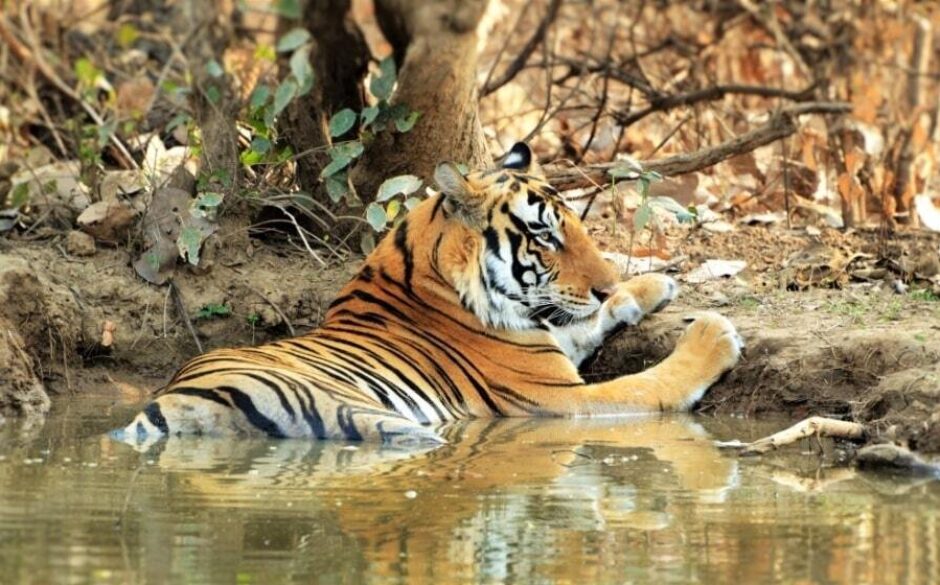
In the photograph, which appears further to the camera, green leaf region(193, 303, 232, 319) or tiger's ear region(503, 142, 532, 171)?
green leaf region(193, 303, 232, 319)

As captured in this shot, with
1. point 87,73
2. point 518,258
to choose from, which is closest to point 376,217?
point 518,258

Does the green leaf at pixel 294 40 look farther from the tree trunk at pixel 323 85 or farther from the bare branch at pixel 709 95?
the bare branch at pixel 709 95

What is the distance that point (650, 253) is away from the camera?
8562 millimetres

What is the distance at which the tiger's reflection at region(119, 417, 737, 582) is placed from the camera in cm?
428

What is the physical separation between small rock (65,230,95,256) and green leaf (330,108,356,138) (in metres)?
1.31

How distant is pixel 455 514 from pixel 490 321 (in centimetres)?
256

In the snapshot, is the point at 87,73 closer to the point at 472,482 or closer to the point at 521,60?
the point at 521,60

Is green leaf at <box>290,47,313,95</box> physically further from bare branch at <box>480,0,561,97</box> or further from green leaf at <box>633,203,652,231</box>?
bare branch at <box>480,0,561,97</box>

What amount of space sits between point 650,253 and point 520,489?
375 cm

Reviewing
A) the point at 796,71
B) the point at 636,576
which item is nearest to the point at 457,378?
the point at 636,576

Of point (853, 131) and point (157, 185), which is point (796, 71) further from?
point (157, 185)

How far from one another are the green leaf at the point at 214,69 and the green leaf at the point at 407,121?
0.90 m

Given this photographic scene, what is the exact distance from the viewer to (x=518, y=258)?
7012 mm

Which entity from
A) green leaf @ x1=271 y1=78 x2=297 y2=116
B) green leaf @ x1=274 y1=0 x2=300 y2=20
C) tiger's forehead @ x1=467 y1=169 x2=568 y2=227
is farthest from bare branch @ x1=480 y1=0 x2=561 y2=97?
green leaf @ x1=274 y1=0 x2=300 y2=20
